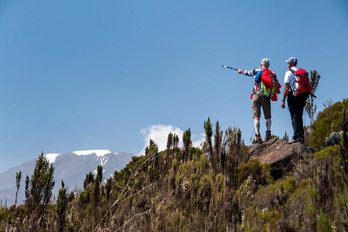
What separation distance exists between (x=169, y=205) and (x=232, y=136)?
3959mm

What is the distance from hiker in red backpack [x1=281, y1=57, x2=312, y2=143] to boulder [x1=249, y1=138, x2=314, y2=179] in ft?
1.23

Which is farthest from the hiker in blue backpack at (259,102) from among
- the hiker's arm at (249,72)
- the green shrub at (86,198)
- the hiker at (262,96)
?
the green shrub at (86,198)

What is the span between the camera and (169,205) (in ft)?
16.8

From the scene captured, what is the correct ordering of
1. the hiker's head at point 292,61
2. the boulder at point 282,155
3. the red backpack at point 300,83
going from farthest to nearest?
the hiker's head at point 292,61, the red backpack at point 300,83, the boulder at point 282,155

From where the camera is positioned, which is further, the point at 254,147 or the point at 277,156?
the point at 254,147

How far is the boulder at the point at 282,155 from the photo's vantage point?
22.0ft

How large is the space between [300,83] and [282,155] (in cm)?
195

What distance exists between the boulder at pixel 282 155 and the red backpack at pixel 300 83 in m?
1.42

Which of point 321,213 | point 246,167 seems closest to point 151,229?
point 321,213

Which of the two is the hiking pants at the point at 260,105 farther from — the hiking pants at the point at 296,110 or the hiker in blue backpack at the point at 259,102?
the hiking pants at the point at 296,110

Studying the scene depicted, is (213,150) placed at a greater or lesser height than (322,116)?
lesser

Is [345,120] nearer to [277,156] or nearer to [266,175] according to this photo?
[266,175]

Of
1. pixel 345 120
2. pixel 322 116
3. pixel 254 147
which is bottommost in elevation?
pixel 345 120

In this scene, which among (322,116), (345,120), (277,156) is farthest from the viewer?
(322,116)
